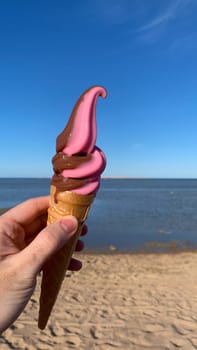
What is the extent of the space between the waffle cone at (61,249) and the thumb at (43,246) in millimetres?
184

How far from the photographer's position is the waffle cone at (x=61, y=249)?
8.50ft

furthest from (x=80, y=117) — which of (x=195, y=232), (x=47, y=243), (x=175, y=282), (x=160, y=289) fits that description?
(x=195, y=232)

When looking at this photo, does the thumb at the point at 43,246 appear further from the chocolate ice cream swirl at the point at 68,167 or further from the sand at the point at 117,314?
the sand at the point at 117,314

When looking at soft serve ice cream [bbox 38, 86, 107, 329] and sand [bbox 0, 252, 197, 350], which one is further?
sand [bbox 0, 252, 197, 350]

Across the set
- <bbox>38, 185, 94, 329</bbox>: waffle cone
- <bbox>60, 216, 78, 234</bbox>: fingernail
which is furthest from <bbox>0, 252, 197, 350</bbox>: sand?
<bbox>60, 216, 78, 234</bbox>: fingernail

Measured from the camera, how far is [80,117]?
2.47 metres

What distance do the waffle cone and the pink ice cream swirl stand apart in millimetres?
75

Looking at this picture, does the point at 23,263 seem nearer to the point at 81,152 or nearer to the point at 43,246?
the point at 43,246

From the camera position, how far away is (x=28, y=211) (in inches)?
128

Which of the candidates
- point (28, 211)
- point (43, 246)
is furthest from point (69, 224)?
point (28, 211)

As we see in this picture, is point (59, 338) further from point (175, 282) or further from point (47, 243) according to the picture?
point (175, 282)

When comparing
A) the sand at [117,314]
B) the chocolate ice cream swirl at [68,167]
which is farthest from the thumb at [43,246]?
the sand at [117,314]

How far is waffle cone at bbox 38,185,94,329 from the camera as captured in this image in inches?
102

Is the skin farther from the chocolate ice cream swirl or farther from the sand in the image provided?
the sand
